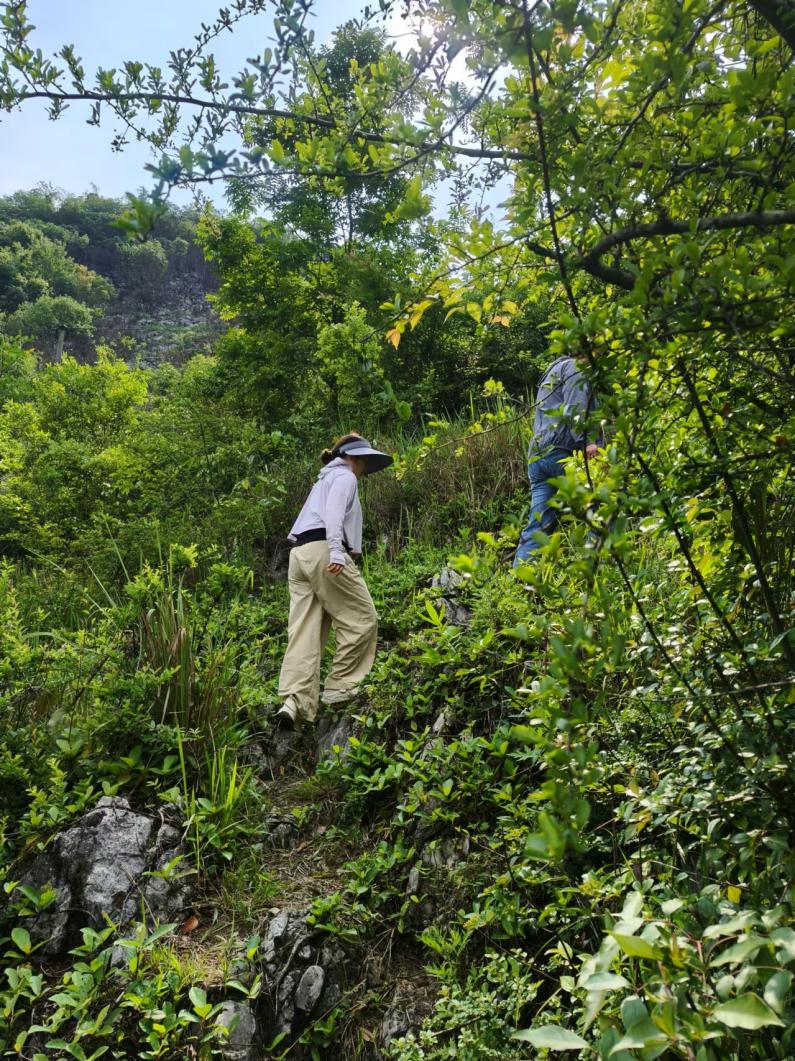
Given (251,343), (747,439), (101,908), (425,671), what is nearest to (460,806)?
(425,671)

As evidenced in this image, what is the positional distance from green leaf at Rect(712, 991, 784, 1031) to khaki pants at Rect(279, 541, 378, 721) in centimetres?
401

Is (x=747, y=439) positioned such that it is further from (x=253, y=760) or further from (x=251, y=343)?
(x=251, y=343)

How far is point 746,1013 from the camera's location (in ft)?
2.94

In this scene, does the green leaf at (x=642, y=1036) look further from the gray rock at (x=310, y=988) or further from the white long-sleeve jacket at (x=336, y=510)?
the white long-sleeve jacket at (x=336, y=510)

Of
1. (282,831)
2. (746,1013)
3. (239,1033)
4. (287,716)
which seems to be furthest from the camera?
(287,716)

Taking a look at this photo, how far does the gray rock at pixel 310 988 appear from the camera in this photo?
2.65m

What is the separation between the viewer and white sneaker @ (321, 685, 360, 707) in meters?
4.82

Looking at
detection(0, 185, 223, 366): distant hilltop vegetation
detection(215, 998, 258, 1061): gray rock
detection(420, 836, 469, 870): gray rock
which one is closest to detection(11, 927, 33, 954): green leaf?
detection(215, 998, 258, 1061): gray rock

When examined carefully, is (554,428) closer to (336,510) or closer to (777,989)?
(777,989)

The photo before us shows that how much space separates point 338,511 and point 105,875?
2728 millimetres

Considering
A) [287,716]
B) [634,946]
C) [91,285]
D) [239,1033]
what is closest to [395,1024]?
[239,1033]

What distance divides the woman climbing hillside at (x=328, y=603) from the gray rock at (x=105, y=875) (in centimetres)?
156

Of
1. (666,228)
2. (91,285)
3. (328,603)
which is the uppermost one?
(91,285)

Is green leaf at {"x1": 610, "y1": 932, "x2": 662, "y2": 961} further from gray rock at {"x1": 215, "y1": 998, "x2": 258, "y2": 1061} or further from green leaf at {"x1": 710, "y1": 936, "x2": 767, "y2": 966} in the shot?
gray rock at {"x1": 215, "y1": 998, "x2": 258, "y2": 1061}
